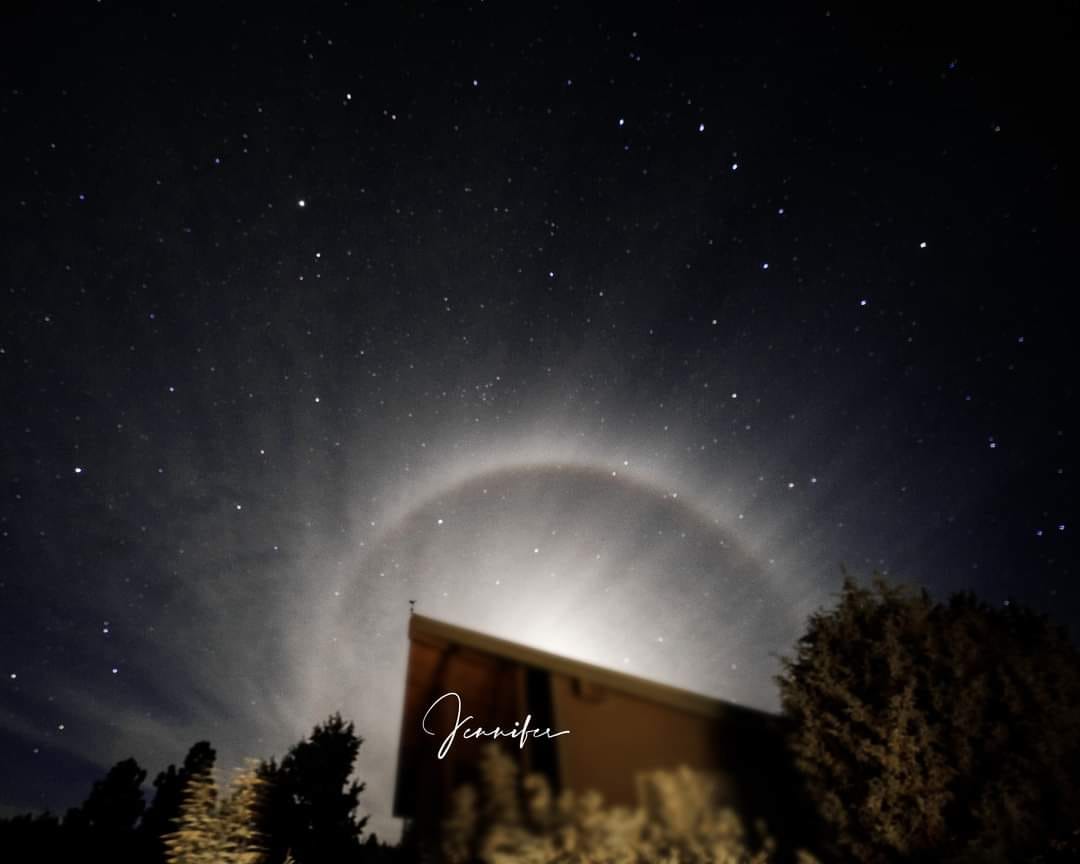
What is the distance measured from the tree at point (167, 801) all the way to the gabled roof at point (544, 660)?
33.2m

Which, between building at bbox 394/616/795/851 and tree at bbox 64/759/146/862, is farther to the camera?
tree at bbox 64/759/146/862

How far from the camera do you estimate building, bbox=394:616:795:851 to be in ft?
27.6

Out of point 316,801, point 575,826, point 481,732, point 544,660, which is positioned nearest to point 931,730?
point 575,826

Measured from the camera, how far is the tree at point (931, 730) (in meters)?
9.23

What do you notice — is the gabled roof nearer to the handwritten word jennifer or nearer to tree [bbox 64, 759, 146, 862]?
the handwritten word jennifer

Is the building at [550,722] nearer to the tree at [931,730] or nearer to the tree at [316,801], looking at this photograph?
the tree at [931,730]

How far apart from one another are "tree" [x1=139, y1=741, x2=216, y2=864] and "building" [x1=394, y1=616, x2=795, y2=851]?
32.2 metres

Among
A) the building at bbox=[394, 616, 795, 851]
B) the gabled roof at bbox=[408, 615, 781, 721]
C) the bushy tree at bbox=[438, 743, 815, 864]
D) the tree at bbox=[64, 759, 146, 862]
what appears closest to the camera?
the bushy tree at bbox=[438, 743, 815, 864]

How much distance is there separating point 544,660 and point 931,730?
273 inches

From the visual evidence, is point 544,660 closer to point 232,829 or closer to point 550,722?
point 550,722

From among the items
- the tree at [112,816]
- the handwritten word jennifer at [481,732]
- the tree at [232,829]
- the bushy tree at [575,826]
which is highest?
the tree at [112,816]

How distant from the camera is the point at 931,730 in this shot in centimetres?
977

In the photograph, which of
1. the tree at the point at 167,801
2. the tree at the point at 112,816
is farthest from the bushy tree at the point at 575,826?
the tree at the point at 112,816

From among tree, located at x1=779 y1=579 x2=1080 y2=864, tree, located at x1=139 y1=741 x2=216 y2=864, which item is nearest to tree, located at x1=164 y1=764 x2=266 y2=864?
tree, located at x1=139 y1=741 x2=216 y2=864
